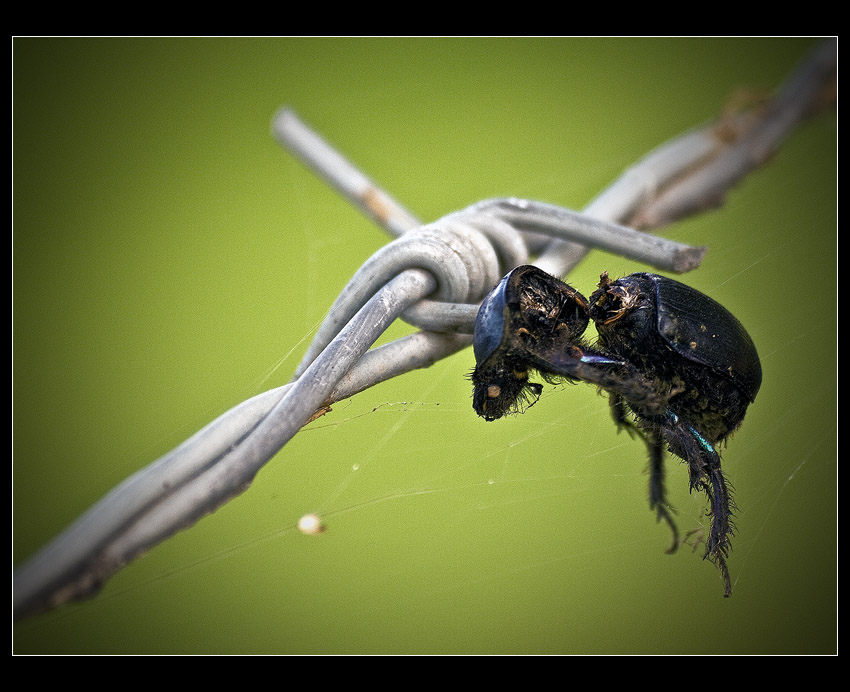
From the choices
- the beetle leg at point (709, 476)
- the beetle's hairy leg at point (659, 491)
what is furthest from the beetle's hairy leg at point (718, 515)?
the beetle's hairy leg at point (659, 491)

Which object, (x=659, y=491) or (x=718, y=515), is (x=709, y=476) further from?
(x=659, y=491)

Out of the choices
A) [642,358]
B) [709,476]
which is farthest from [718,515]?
[642,358]

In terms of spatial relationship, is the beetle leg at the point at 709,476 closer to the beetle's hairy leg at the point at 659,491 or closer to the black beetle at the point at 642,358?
the black beetle at the point at 642,358

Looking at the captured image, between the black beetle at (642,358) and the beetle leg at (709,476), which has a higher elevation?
the black beetle at (642,358)
